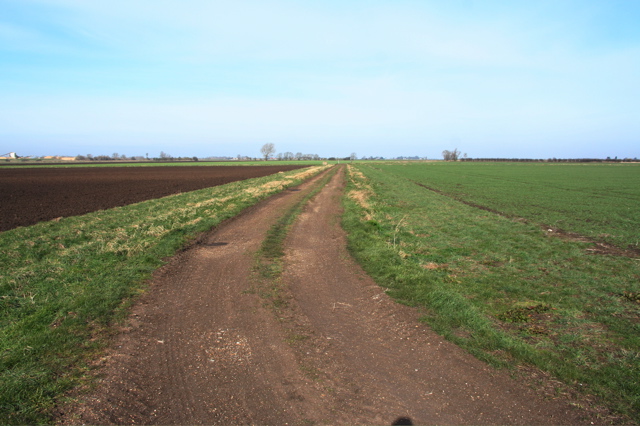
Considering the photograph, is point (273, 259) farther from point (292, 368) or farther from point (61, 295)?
point (292, 368)

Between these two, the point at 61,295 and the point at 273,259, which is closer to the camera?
the point at 61,295

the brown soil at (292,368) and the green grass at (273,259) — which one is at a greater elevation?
the green grass at (273,259)

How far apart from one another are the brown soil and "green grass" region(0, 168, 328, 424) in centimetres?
39

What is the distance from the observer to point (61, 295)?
22.6 feet

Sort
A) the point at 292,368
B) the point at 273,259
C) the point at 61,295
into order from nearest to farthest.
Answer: the point at 292,368, the point at 61,295, the point at 273,259

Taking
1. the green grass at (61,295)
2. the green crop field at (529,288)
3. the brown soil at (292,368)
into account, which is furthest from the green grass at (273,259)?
the green grass at (61,295)

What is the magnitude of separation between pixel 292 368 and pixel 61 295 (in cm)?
526

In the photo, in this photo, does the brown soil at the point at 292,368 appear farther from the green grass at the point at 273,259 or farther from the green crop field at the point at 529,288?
the green crop field at the point at 529,288

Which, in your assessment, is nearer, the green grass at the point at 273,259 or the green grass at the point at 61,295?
the green grass at the point at 61,295

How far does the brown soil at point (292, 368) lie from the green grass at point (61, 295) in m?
0.39

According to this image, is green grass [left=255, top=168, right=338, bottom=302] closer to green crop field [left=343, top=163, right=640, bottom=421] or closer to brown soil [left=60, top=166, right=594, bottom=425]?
brown soil [left=60, top=166, right=594, bottom=425]

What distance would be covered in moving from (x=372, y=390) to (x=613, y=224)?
715 inches

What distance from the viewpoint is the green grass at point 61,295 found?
4172 mm

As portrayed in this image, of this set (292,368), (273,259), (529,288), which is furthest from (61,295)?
(529,288)
